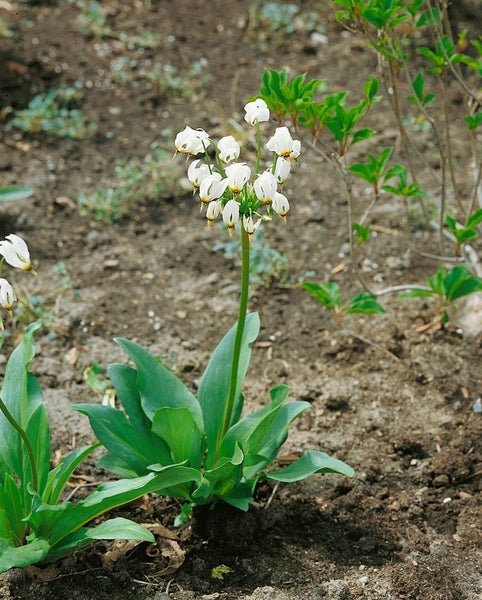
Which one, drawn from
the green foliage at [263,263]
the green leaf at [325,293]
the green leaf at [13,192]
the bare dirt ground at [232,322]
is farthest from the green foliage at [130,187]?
the green leaf at [325,293]

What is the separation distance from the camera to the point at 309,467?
2.69 meters

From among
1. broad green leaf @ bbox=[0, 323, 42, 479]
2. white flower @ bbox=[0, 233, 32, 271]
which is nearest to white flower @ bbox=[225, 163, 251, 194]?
white flower @ bbox=[0, 233, 32, 271]

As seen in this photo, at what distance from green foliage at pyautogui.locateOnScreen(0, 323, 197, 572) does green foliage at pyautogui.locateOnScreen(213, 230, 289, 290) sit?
5.09 feet

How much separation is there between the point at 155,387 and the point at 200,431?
0.76 feet

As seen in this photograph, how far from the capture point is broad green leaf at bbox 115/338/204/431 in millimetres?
2855

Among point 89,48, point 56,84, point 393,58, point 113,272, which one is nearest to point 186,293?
point 113,272

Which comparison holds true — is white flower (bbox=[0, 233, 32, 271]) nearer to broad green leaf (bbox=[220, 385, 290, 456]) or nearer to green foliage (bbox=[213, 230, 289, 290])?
broad green leaf (bbox=[220, 385, 290, 456])

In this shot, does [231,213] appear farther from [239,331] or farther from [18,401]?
[18,401]

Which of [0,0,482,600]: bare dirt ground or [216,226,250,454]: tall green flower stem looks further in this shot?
[0,0,482,600]: bare dirt ground

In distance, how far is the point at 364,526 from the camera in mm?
2914

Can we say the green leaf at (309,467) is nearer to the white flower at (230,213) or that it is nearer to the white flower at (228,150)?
the white flower at (230,213)

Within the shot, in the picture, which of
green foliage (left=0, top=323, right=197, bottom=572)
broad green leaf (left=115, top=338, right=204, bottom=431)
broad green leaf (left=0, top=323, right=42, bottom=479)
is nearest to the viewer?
green foliage (left=0, top=323, right=197, bottom=572)

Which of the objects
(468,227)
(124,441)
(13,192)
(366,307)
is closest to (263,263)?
(366,307)

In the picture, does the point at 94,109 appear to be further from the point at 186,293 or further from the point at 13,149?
the point at 186,293
